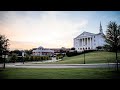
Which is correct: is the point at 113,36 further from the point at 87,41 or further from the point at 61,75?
the point at 87,41

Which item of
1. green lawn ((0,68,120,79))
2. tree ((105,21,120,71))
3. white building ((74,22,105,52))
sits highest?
white building ((74,22,105,52))

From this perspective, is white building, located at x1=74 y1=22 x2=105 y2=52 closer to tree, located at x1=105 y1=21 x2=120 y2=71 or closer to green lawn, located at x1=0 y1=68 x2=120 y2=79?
tree, located at x1=105 y1=21 x2=120 y2=71

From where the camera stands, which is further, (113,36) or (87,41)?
(87,41)

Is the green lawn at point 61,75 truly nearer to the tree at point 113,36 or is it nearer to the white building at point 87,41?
the tree at point 113,36

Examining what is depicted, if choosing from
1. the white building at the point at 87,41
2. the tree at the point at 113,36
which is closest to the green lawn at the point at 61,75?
the tree at the point at 113,36

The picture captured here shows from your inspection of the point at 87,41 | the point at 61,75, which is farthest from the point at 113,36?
the point at 87,41

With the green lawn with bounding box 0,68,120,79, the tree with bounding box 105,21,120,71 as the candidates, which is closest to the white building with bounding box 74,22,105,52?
the tree with bounding box 105,21,120,71
